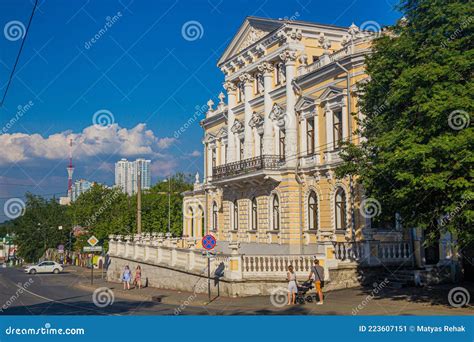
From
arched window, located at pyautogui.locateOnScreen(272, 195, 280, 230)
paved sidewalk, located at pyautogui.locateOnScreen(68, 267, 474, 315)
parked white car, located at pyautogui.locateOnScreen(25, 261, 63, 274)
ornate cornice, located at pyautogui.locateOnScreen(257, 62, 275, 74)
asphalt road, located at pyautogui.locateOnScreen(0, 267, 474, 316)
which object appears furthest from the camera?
parked white car, located at pyautogui.locateOnScreen(25, 261, 63, 274)

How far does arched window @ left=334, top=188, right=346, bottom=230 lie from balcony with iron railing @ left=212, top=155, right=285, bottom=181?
519 centimetres

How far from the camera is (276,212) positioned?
1351 inches

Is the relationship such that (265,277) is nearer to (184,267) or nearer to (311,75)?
(184,267)

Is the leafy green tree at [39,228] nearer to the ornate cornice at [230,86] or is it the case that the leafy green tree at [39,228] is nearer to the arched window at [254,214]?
the ornate cornice at [230,86]

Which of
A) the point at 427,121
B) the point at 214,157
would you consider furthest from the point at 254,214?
Answer: the point at 427,121

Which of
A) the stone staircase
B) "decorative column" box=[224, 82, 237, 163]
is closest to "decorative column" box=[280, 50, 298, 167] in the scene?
"decorative column" box=[224, 82, 237, 163]

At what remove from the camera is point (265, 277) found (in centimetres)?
2233

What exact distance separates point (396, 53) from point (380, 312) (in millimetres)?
7969

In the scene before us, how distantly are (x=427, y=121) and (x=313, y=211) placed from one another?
54.6ft

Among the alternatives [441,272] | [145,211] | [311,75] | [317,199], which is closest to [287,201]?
[317,199]

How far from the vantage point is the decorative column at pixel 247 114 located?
37.8 metres

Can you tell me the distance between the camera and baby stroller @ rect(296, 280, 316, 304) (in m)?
19.2

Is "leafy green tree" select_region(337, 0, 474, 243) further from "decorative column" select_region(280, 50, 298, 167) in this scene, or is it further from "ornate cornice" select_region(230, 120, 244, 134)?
"ornate cornice" select_region(230, 120, 244, 134)

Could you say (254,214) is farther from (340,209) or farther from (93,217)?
(93,217)
